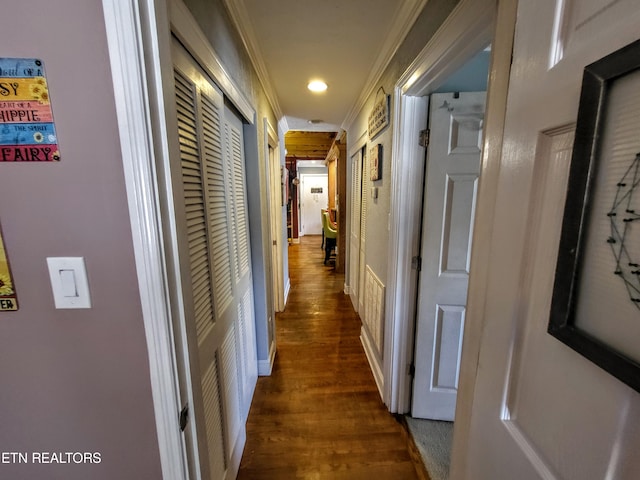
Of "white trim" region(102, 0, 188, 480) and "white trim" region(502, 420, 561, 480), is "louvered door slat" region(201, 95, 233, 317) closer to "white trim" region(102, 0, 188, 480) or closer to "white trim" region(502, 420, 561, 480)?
"white trim" region(102, 0, 188, 480)

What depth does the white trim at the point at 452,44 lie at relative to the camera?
2.63 feet

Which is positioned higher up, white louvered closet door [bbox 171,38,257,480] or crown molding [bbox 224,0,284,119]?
crown molding [bbox 224,0,284,119]

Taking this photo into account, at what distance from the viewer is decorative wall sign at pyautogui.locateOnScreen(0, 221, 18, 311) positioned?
21.4 inches

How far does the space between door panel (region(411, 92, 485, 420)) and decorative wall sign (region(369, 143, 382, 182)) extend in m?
0.52

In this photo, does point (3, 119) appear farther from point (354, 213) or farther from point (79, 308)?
point (354, 213)

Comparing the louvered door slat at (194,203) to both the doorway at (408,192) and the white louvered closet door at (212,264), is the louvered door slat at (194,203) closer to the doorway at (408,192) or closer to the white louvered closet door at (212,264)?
the white louvered closet door at (212,264)

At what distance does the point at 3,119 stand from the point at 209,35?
30.4 inches

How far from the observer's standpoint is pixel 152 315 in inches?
22.0

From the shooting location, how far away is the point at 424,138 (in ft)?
4.57

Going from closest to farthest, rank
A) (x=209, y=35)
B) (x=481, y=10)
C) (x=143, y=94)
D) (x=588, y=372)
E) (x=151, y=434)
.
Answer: (x=588, y=372) → (x=143, y=94) → (x=151, y=434) → (x=481, y=10) → (x=209, y=35)

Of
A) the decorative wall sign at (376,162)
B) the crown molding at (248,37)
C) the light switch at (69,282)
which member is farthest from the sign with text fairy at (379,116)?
the light switch at (69,282)

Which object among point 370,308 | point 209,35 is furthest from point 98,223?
point 370,308

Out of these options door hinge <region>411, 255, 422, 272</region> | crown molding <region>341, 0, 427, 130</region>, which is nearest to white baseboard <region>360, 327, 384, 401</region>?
door hinge <region>411, 255, 422, 272</region>

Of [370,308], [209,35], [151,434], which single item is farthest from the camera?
A: [370,308]
